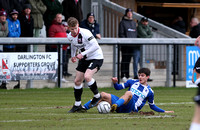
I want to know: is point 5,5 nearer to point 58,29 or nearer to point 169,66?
point 58,29

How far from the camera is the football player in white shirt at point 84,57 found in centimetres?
997

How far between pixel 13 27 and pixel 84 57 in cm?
576

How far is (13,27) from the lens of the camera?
617 inches

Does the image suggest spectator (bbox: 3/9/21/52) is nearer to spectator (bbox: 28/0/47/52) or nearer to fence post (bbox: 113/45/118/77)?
spectator (bbox: 28/0/47/52)

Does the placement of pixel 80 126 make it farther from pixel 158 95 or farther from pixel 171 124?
pixel 158 95

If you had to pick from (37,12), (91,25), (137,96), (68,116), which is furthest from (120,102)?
(37,12)

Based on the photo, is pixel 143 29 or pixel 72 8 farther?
pixel 143 29

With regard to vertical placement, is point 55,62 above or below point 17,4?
below

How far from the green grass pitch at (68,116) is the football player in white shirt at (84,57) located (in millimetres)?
374

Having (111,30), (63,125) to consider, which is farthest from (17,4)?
(63,125)

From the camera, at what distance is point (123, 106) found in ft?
31.9

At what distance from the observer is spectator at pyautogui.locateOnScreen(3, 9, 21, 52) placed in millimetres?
15480

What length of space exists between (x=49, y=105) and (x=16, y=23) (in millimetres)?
4795

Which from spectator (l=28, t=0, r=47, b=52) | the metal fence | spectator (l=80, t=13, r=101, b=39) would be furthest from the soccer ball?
spectator (l=28, t=0, r=47, b=52)
